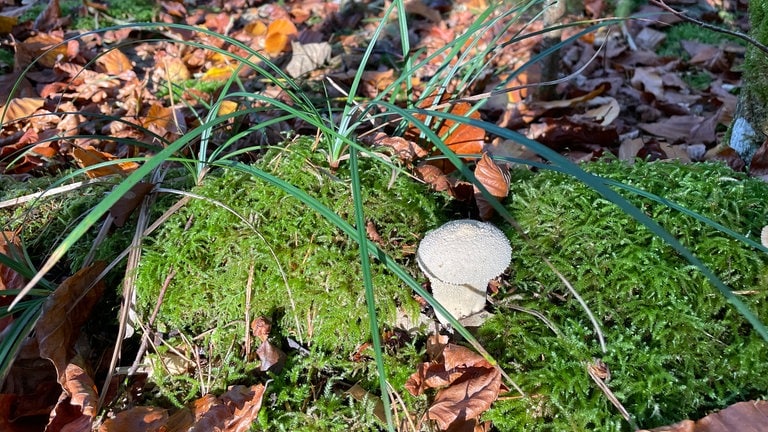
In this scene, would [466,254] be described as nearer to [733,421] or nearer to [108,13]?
[733,421]

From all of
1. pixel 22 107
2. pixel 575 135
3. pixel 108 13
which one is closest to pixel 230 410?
pixel 575 135

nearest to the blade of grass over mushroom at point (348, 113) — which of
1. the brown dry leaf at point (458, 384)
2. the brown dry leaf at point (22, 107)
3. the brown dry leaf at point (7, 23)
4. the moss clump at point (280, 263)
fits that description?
the moss clump at point (280, 263)

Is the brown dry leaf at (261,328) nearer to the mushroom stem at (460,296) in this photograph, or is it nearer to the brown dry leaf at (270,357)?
the brown dry leaf at (270,357)

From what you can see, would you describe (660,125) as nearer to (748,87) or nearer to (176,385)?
(748,87)

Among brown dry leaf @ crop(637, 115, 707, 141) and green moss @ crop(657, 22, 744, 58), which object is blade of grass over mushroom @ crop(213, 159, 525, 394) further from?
green moss @ crop(657, 22, 744, 58)

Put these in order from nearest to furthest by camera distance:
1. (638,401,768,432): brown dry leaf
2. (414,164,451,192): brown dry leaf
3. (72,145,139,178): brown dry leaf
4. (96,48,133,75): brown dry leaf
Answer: (638,401,768,432): brown dry leaf, (414,164,451,192): brown dry leaf, (72,145,139,178): brown dry leaf, (96,48,133,75): brown dry leaf

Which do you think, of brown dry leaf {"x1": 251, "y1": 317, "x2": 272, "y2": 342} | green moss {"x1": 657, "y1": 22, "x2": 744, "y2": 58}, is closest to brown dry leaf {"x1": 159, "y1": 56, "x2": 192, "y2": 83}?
brown dry leaf {"x1": 251, "y1": 317, "x2": 272, "y2": 342}

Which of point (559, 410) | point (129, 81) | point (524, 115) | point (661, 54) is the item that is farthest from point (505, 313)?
point (661, 54)
